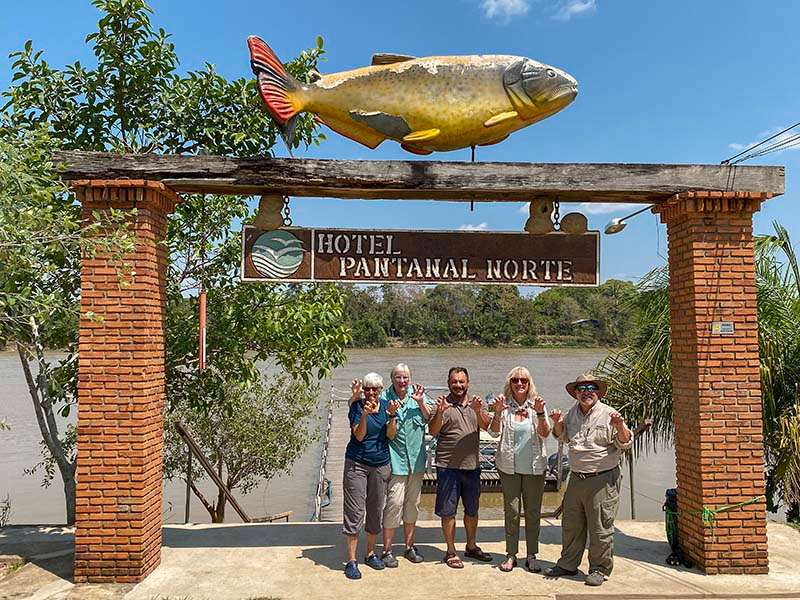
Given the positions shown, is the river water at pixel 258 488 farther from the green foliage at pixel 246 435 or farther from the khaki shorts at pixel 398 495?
the khaki shorts at pixel 398 495

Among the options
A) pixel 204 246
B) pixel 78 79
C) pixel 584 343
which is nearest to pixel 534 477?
pixel 204 246

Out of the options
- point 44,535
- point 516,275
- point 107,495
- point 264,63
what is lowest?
point 44,535

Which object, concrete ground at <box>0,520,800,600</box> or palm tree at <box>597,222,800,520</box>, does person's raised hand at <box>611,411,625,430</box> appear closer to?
concrete ground at <box>0,520,800,600</box>

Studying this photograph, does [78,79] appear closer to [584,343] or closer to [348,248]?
[348,248]

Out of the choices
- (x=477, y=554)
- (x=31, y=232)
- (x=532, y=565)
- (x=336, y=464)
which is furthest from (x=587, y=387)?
(x=336, y=464)

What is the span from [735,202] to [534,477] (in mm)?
2760

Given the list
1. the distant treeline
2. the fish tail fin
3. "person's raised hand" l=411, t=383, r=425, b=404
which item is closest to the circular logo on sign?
the fish tail fin

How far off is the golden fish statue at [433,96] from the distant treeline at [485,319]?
5513cm

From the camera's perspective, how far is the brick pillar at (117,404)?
4.94 meters

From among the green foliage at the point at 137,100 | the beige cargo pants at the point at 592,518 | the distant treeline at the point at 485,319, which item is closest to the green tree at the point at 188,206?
the green foliage at the point at 137,100

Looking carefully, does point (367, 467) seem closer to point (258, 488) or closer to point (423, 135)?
point (423, 135)

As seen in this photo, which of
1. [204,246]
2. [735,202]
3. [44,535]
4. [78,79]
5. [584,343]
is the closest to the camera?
[735,202]

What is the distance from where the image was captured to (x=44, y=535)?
6.10 m

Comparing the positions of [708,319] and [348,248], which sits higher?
[348,248]
